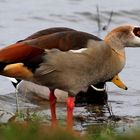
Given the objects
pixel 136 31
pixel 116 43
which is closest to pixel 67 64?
pixel 116 43

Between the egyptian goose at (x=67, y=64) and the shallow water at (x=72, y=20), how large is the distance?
9.19ft

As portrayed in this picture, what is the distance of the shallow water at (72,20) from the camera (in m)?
11.8

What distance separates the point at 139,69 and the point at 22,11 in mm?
5041

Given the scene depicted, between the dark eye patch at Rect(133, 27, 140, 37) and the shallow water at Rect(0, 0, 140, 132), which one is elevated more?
the dark eye patch at Rect(133, 27, 140, 37)

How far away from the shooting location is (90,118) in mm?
9633

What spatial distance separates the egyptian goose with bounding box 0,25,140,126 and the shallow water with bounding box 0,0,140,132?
280 cm

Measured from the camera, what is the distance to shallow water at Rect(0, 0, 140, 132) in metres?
11.8

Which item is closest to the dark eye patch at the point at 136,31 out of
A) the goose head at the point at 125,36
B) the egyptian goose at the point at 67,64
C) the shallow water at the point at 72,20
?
the goose head at the point at 125,36

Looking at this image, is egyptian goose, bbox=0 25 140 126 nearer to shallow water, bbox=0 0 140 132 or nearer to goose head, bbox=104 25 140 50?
goose head, bbox=104 25 140 50

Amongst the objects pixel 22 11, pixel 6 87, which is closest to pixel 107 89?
pixel 6 87

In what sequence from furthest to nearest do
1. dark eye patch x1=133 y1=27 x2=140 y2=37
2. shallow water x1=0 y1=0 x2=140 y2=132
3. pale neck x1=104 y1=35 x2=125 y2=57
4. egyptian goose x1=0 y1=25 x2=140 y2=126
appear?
shallow water x1=0 y1=0 x2=140 y2=132, dark eye patch x1=133 y1=27 x2=140 y2=37, pale neck x1=104 y1=35 x2=125 y2=57, egyptian goose x1=0 y1=25 x2=140 y2=126

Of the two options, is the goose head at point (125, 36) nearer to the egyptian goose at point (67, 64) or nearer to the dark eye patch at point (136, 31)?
the dark eye patch at point (136, 31)

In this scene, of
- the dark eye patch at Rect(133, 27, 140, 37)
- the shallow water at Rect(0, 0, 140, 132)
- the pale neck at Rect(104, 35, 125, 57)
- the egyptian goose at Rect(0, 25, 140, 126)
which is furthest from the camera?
the shallow water at Rect(0, 0, 140, 132)

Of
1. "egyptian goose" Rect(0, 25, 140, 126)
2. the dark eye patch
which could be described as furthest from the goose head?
"egyptian goose" Rect(0, 25, 140, 126)
